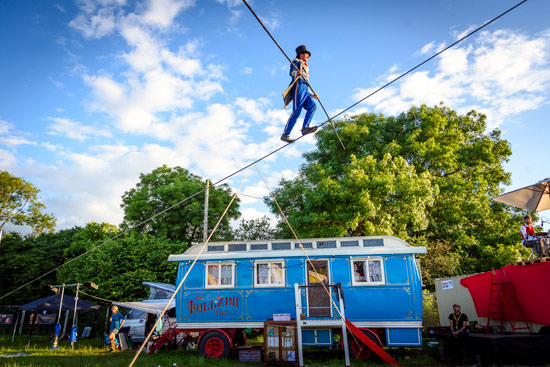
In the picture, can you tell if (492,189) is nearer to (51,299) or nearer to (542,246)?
(542,246)

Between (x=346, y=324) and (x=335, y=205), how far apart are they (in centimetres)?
820

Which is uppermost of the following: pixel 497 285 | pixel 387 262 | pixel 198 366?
pixel 387 262

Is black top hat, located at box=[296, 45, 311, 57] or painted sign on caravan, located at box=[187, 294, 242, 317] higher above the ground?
black top hat, located at box=[296, 45, 311, 57]

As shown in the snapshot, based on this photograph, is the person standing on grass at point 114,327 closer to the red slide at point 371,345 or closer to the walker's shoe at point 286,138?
the red slide at point 371,345

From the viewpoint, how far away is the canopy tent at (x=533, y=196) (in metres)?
8.60

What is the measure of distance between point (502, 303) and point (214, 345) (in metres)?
7.61

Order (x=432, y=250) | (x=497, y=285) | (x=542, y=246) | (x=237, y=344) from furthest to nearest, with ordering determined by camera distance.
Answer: (x=432, y=250) < (x=237, y=344) < (x=497, y=285) < (x=542, y=246)

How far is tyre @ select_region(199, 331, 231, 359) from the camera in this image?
32.0 ft

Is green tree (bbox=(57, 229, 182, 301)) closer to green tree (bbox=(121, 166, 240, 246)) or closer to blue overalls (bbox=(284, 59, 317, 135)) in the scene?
green tree (bbox=(121, 166, 240, 246))

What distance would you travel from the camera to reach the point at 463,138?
64.7 ft

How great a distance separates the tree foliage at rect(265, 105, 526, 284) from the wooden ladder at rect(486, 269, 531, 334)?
6.55 metres

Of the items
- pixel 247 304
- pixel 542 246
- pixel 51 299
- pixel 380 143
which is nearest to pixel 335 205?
pixel 380 143

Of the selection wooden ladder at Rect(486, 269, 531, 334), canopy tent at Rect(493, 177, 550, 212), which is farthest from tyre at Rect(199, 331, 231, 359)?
canopy tent at Rect(493, 177, 550, 212)

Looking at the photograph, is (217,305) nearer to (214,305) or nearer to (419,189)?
(214,305)
